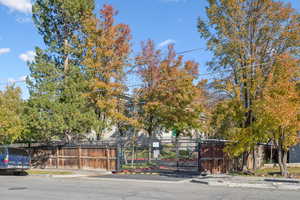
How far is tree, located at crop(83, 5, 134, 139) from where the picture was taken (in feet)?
82.9

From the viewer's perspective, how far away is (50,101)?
24203mm

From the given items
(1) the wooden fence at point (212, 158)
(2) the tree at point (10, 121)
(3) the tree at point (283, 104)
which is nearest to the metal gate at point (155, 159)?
(1) the wooden fence at point (212, 158)

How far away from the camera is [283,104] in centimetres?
1569

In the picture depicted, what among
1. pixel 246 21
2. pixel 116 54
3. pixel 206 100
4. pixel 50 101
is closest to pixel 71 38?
pixel 116 54

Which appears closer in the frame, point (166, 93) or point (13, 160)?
point (13, 160)

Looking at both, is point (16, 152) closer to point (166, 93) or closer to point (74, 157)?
point (74, 157)

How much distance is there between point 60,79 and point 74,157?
21.0 feet

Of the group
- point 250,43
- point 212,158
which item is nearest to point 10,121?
point 212,158

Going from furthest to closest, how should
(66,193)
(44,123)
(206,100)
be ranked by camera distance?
(206,100), (44,123), (66,193)

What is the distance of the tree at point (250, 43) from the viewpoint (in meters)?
18.4

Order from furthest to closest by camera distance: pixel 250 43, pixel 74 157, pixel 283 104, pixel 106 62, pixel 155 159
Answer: pixel 106 62
pixel 74 157
pixel 155 159
pixel 250 43
pixel 283 104

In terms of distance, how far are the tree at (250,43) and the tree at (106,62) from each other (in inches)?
367

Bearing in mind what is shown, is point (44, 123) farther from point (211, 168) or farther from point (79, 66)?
point (211, 168)

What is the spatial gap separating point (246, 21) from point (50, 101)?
15.0 m
